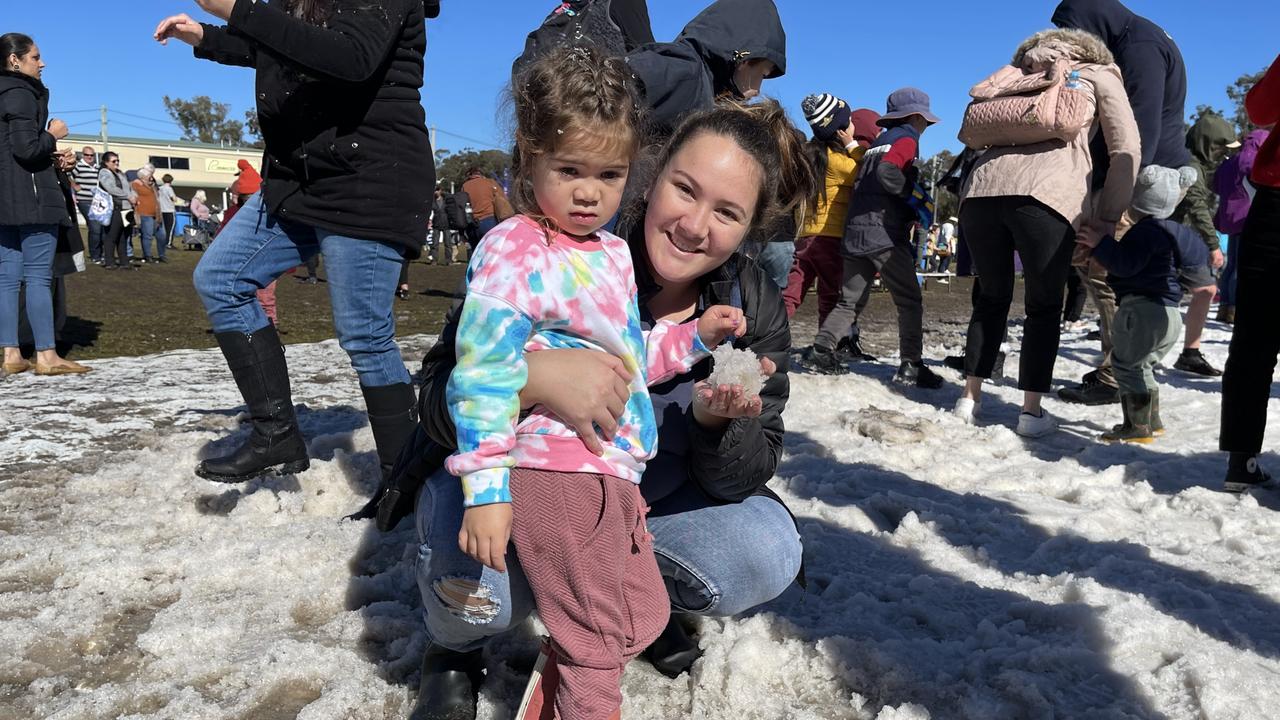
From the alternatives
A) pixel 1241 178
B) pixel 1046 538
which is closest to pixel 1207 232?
pixel 1241 178

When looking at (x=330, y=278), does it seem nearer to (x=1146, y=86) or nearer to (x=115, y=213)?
(x=1146, y=86)

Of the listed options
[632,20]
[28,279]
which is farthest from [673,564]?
[28,279]

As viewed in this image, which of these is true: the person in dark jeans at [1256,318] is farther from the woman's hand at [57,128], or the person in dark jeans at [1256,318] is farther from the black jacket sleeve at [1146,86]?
the woman's hand at [57,128]

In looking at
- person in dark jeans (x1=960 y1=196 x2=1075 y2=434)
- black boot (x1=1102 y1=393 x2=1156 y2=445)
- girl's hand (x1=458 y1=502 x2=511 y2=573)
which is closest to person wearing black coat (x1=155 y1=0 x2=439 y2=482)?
girl's hand (x1=458 y1=502 x2=511 y2=573)

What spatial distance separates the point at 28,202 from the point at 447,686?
5206 mm

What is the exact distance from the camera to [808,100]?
661 cm

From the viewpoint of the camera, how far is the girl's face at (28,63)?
5.41 metres

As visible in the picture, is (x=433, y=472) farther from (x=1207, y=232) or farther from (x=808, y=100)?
(x=1207, y=232)

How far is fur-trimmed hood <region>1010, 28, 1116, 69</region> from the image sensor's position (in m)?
4.38

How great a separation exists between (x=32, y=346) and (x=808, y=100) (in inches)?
238

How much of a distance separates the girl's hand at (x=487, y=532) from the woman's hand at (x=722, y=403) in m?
0.46

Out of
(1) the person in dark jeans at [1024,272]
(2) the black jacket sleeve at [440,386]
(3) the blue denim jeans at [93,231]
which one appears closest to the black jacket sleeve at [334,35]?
(2) the black jacket sleeve at [440,386]

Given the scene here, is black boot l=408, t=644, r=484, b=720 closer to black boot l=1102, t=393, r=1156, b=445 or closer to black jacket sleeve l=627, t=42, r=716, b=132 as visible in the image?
black jacket sleeve l=627, t=42, r=716, b=132

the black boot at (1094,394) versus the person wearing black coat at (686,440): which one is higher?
the person wearing black coat at (686,440)
